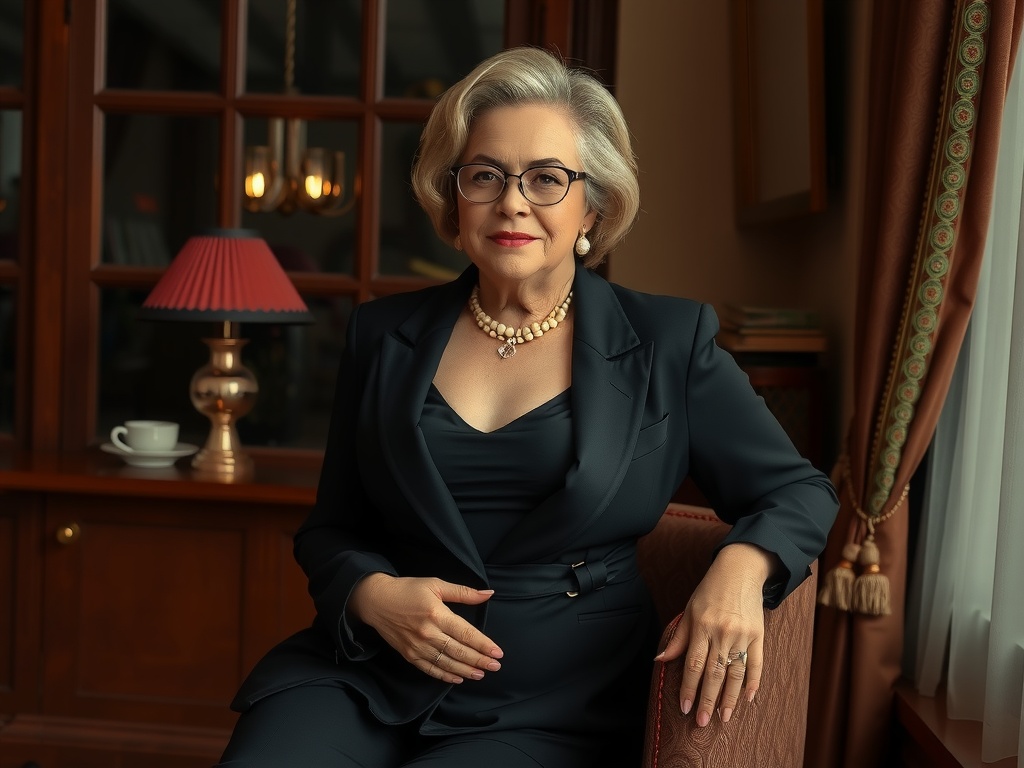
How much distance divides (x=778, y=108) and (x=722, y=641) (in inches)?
76.0

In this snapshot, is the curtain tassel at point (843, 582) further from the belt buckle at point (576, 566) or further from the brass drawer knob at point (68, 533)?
the brass drawer knob at point (68, 533)

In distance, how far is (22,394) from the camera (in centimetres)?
361

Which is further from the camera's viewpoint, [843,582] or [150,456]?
[150,456]

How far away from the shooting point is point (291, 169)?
3.56 m

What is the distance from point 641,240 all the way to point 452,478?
187 centimetres

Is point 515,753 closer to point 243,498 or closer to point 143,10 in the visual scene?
point 243,498

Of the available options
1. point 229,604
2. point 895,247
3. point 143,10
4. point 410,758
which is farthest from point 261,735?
point 143,10

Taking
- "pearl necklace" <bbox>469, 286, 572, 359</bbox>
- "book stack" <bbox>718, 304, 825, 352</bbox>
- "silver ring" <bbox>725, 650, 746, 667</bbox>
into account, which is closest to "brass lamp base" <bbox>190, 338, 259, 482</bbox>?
"book stack" <bbox>718, 304, 825, 352</bbox>

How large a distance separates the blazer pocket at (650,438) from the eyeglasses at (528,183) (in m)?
0.38

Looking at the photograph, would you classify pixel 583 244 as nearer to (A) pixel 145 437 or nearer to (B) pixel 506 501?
A: (B) pixel 506 501

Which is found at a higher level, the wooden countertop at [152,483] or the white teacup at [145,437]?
the white teacup at [145,437]

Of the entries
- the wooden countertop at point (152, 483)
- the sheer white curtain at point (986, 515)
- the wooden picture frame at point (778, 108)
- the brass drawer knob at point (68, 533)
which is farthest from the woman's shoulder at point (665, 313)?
the brass drawer knob at point (68, 533)

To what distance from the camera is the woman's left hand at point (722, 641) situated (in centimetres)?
152

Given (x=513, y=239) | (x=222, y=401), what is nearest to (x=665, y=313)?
(x=513, y=239)
